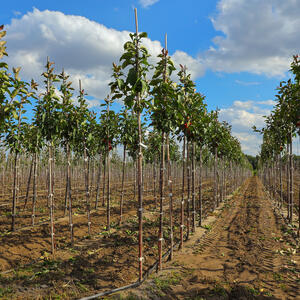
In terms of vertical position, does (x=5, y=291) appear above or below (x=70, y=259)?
above

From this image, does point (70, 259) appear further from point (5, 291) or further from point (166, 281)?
point (166, 281)

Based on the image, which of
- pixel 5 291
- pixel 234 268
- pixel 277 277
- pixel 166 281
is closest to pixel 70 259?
pixel 5 291

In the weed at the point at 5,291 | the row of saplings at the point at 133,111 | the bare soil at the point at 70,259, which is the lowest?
the bare soil at the point at 70,259

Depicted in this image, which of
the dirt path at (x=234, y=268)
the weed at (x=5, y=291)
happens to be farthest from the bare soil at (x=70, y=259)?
the dirt path at (x=234, y=268)

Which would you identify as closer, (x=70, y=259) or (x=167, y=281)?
(x=167, y=281)

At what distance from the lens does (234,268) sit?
7.51 meters

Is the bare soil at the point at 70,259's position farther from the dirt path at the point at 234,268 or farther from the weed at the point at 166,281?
the dirt path at the point at 234,268

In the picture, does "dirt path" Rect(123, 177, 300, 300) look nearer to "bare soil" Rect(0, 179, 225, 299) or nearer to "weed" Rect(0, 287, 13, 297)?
"bare soil" Rect(0, 179, 225, 299)

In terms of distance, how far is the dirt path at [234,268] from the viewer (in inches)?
236

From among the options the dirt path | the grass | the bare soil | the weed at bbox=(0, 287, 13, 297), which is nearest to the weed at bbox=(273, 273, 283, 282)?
the dirt path

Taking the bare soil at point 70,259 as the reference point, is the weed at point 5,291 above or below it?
above

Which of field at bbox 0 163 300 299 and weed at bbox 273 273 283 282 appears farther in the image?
weed at bbox 273 273 283 282

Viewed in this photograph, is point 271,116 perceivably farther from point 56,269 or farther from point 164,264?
→ point 56,269

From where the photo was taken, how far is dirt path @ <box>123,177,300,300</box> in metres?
6.00
